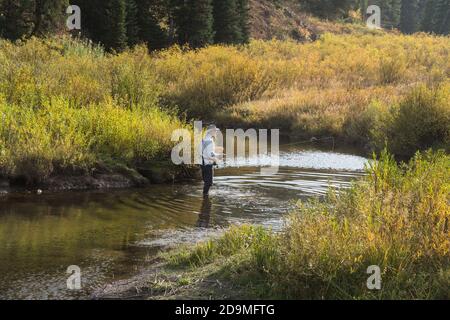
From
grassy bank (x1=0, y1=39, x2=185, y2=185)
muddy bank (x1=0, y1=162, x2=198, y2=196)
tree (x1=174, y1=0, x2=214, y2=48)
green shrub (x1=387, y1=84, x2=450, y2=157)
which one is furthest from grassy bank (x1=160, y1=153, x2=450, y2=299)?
tree (x1=174, y1=0, x2=214, y2=48)

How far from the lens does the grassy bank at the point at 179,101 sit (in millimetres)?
13008

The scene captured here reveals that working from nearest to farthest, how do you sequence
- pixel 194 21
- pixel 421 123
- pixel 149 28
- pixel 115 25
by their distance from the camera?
pixel 421 123, pixel 115 25, pixel 149 28, pixel 194 21

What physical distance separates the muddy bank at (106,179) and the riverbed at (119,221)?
0.34 meters

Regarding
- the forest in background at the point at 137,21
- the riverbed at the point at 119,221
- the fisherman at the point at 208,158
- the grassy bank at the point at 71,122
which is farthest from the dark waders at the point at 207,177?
the forest in background at the point at 137,21

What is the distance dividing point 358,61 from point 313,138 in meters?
11.7

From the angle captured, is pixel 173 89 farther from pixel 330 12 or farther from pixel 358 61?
pixel 330 12

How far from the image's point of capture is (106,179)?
1328 cm

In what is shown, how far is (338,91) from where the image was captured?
2520 centimetres

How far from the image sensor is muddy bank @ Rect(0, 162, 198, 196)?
12297 mm

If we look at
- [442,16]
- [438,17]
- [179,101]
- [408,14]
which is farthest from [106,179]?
[408,14]

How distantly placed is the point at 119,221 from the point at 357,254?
5.60 metres

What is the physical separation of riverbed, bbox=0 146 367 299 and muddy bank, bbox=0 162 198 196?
34cm

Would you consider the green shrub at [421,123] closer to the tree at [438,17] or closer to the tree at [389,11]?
the tree at [438,17]

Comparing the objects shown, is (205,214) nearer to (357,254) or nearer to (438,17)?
(357,254)
